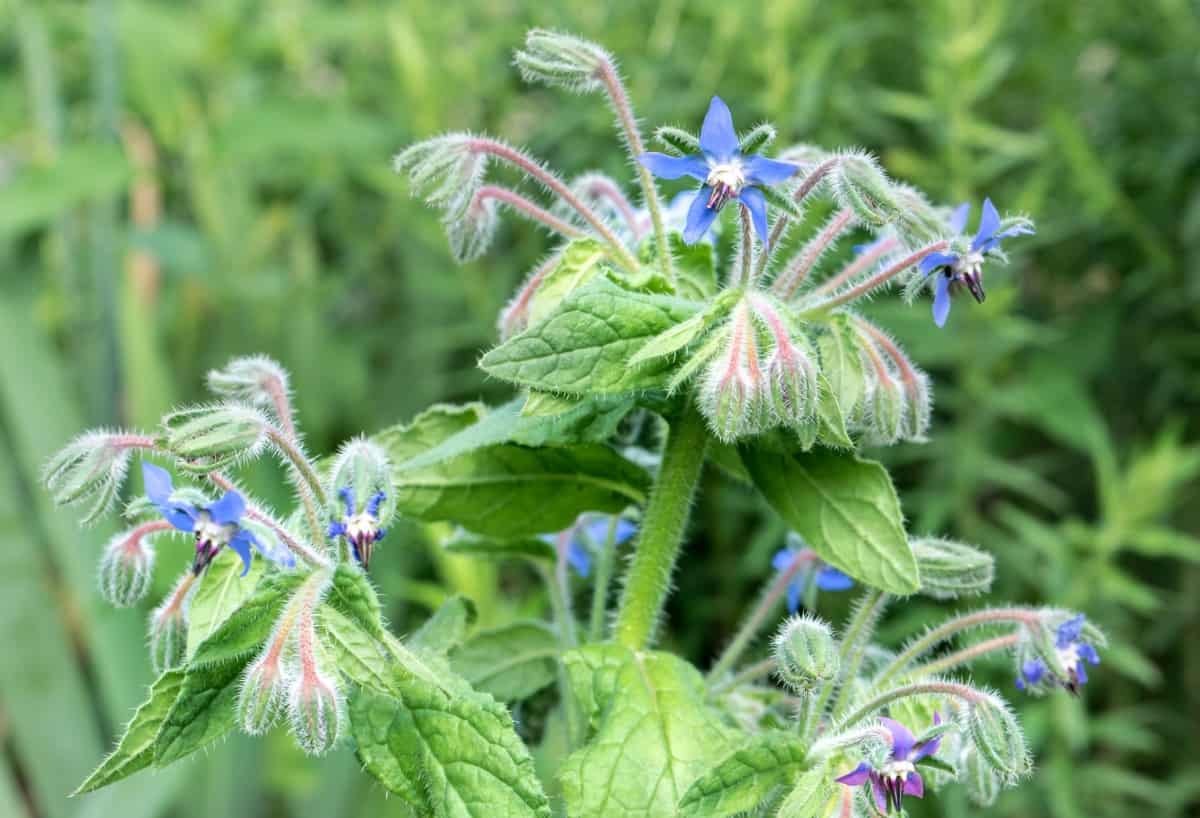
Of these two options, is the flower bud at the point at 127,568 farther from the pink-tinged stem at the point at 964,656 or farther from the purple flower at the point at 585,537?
the pink-tinged stem at the point at 964,656

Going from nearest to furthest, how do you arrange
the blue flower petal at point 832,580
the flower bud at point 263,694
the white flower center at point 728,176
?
the flower bud at point 263,694, the white flower center at point 728,176, the blue flower petal at point 832,580

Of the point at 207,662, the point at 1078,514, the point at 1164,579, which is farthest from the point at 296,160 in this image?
the point at 207,662

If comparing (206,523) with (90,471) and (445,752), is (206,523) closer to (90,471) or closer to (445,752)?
(90,471)

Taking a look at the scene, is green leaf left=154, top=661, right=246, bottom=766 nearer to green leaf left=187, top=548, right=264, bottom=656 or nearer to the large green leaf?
green leaf left=187, top=548, right=264, bottom=656

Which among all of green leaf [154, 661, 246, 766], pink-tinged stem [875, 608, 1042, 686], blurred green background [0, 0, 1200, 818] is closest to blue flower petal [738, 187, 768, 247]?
pink-tinged stem [875, 608, 1042, 686]

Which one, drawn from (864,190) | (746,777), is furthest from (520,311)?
(746,777)

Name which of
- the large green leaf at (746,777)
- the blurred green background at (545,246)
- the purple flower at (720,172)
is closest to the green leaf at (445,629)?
the large green leaf at (746,777)
